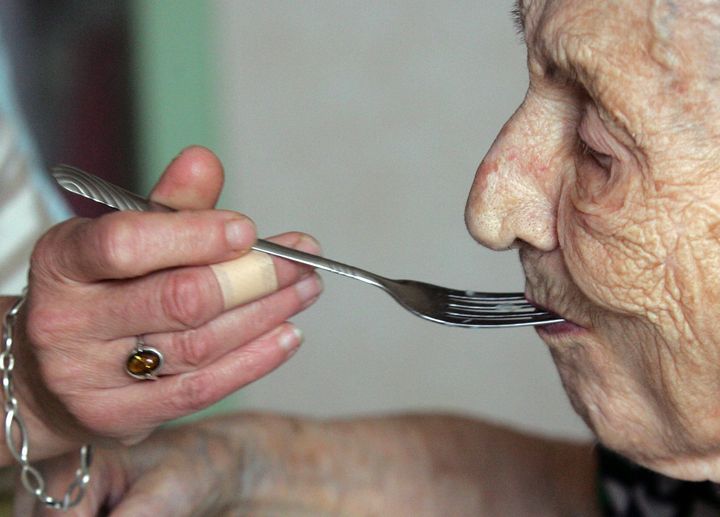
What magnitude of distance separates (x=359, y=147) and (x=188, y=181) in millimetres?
1326

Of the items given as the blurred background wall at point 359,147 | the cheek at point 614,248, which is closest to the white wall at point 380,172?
the blurred background wall at point 359,147

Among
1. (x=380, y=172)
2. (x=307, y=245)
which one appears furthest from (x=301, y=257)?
(x=380, y=172)

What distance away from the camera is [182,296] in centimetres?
74

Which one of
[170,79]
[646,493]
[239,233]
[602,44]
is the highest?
[170,79]

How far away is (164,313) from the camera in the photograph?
2.47 feet

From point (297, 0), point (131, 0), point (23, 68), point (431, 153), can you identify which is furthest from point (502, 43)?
point (23, 68)

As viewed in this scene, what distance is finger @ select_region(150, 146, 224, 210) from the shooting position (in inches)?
33.5

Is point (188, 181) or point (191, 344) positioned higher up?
point (188, 181)

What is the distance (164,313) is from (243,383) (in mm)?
108

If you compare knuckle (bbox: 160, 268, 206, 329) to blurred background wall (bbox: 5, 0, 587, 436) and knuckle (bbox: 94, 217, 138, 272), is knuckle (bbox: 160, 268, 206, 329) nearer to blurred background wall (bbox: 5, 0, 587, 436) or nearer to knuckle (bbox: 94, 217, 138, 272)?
knuckle (bbox: 94, 217, 138, 272)

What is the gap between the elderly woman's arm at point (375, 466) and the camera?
1.10 m

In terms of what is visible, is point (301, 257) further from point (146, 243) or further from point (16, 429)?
point (16, 429)

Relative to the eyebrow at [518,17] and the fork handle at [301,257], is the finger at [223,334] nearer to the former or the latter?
the fork handle at [301,257]

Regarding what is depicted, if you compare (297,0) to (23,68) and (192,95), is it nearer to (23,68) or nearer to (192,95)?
(192,95)
